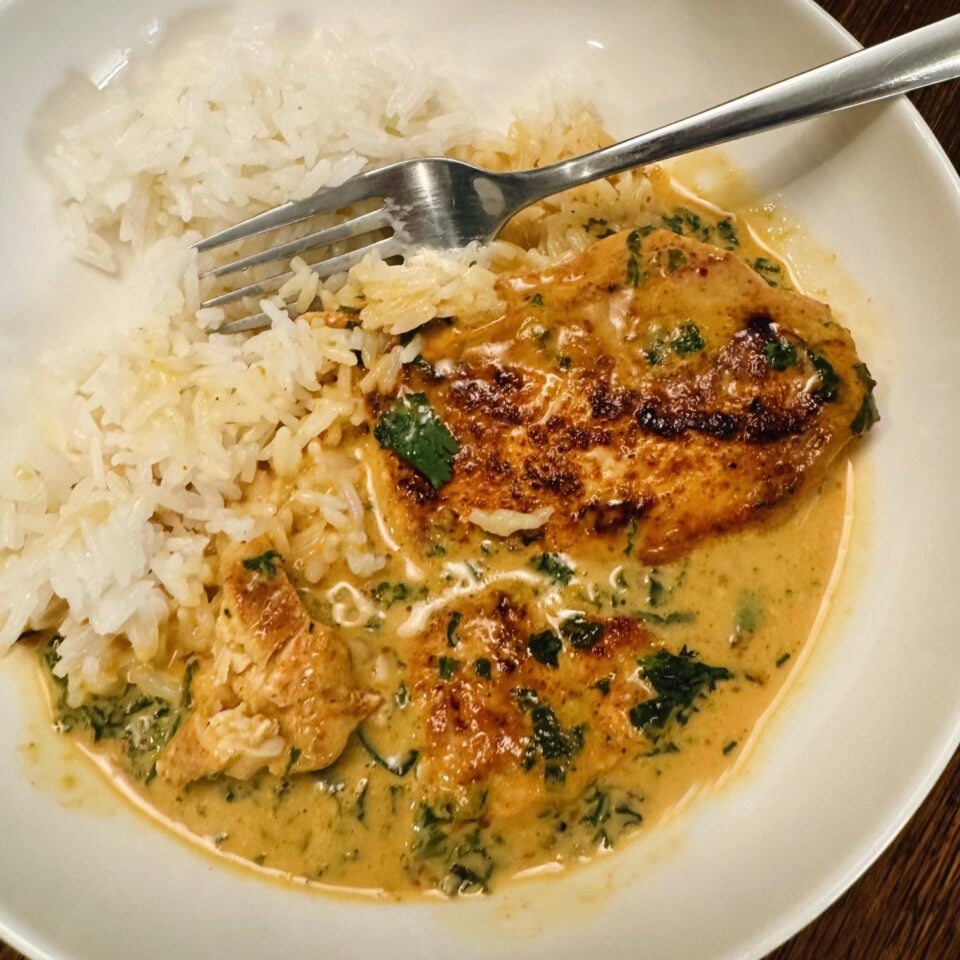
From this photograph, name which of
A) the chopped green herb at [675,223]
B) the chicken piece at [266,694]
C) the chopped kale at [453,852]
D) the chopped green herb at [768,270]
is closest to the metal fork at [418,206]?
the chopped green herb at [675,223]

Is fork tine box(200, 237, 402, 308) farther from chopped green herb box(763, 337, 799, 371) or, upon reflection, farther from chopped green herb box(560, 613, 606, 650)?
chopped green herb box(560, 613, 606, 650)

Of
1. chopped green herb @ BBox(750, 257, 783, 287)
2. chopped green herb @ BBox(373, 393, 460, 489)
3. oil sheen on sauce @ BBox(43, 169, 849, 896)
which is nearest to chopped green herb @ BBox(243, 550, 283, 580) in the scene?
oil sheen on sauce @ BBox(43, 169, 849, 896)

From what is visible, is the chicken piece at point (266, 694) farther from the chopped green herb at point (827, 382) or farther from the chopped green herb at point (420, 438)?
the chopped green herb at point (827, 382)

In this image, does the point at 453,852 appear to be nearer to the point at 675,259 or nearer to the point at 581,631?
the point at 581,631

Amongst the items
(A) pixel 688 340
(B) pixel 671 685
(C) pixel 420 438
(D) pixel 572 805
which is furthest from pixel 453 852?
(A) pixel 688 340

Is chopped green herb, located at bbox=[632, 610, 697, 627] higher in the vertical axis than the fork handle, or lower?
lower

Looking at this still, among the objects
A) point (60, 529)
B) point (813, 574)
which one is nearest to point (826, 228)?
point (813, 574)

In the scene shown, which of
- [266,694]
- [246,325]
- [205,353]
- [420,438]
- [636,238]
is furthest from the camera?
[246,325]
